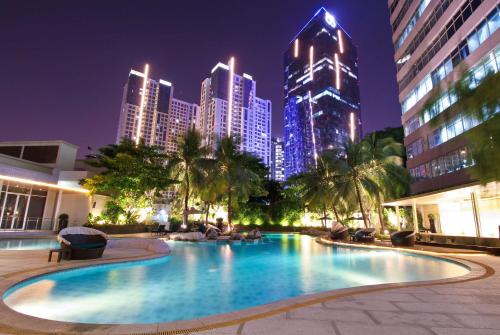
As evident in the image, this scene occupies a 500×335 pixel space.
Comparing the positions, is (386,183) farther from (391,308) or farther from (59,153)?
(59,153)

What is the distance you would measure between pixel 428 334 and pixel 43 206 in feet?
81.7

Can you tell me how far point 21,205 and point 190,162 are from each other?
1190 cm

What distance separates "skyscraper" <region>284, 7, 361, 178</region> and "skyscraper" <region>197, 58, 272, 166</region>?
1437cm

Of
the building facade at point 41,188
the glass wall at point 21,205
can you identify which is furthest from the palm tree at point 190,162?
the glass wall at point 21,205

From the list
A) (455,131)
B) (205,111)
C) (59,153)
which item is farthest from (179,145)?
(205,111)

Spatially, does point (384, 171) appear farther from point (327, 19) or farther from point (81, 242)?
point (327, 19)

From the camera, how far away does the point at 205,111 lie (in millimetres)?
90000

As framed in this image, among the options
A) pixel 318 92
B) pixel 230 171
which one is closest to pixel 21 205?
pixel 230 171

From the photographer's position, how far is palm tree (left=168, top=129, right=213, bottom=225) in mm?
23641

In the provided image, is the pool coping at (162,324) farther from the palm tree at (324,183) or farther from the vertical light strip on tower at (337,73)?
the vertical light strip on tower at (337,73)

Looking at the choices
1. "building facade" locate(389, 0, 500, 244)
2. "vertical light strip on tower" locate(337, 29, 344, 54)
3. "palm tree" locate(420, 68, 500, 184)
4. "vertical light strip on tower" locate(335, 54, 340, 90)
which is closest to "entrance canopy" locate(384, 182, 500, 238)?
"building facade" locate(389, 0, 500, 244)

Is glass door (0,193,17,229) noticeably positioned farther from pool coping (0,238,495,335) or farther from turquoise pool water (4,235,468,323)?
pool coping (0,238,495,335)

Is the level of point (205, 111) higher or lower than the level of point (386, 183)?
higher

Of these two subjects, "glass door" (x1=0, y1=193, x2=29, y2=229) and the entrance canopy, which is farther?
"glass door" (x1=0, y1=193, x2=29, y2=229)
